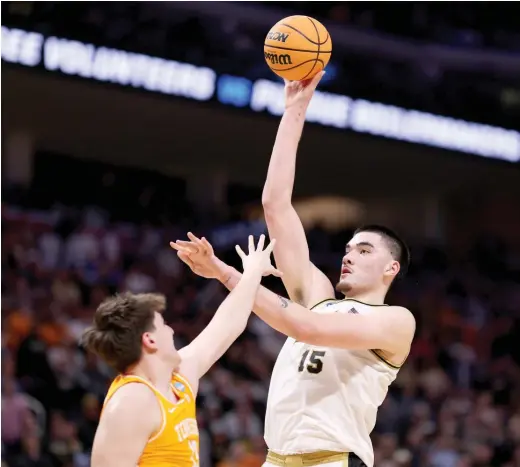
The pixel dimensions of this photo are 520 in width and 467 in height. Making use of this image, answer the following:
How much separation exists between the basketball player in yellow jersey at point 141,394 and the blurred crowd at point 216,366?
5804 millimetres

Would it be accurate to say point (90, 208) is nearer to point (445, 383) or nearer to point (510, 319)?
point (445, 383)

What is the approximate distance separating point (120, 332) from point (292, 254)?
1.82 meters

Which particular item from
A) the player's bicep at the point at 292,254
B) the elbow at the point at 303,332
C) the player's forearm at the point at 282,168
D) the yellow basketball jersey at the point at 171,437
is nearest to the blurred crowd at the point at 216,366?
the player's bicep at the point at 292,254

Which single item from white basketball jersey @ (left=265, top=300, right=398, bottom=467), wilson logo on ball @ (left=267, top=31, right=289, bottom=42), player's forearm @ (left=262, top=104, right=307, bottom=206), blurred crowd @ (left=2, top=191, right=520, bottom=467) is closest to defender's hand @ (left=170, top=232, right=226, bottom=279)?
white basketball jersey @ (left=265, top=300, right=398, bottom=467)

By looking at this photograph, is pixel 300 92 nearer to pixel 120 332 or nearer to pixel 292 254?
pixel 292 254

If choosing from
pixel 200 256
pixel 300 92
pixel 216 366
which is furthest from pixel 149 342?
pixel 216 366

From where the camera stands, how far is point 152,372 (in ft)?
13.3

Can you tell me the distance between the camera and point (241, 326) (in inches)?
180

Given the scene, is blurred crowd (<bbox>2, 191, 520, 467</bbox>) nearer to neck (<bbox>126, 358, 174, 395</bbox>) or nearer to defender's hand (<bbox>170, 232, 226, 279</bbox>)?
defender's hand (<bbox>170, 232, 226, 279</bbox>)

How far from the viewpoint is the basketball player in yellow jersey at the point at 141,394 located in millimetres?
3863

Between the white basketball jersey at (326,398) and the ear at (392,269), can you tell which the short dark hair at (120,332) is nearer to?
the white basketball jersey at (326,398)

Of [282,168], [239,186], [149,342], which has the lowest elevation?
[149,342]

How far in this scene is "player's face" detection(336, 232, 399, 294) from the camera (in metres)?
5.58

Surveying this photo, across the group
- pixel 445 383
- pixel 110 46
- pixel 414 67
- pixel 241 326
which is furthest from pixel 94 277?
pixel 241 326
